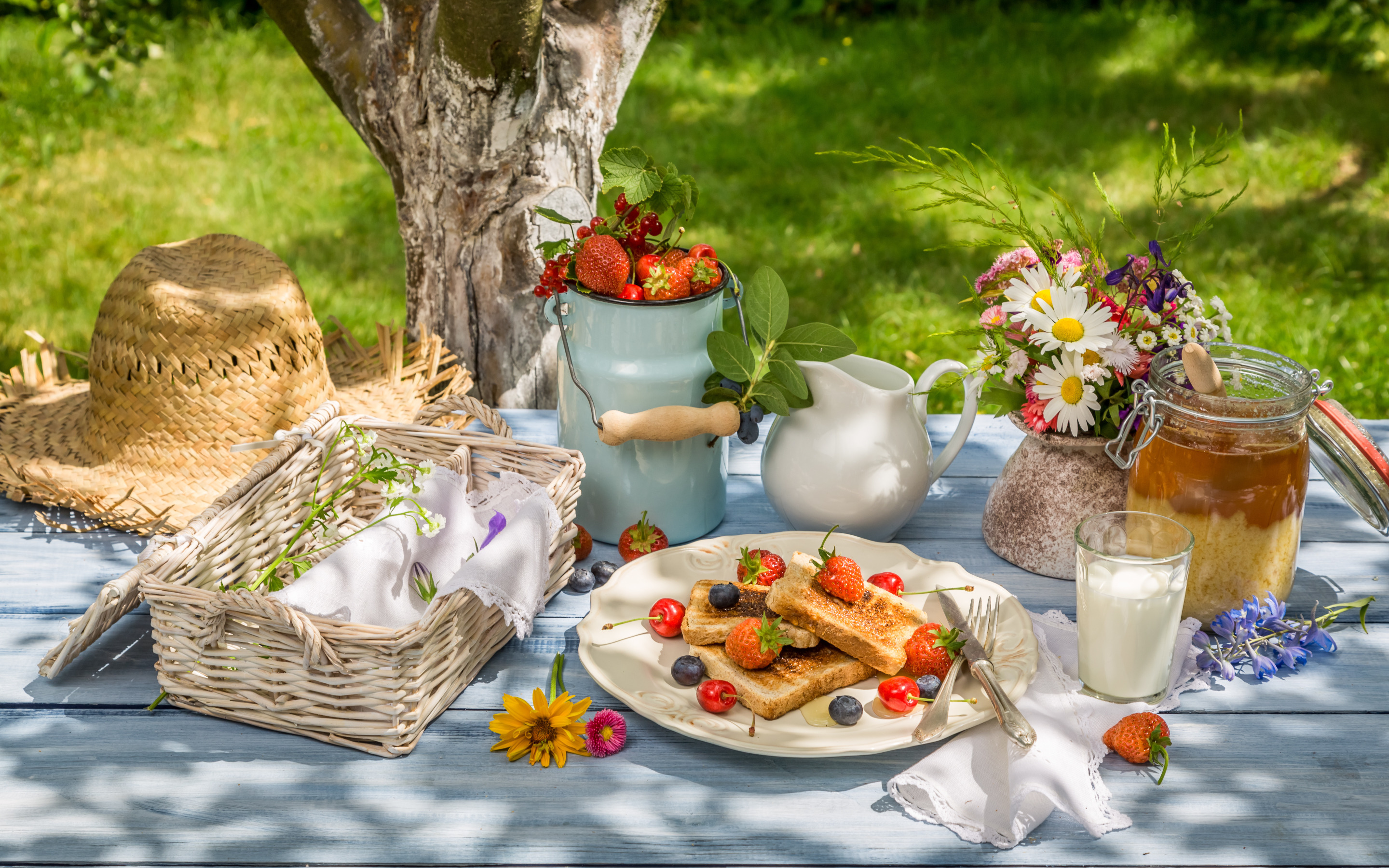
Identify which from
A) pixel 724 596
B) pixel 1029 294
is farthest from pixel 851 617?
pixel 1029 294

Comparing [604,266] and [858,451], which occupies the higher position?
[604,266]

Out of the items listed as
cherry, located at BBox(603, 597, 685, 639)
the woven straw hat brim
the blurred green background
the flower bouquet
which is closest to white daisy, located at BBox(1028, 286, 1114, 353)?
the flower bouquet

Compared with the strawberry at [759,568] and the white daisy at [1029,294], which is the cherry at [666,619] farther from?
the white daisy at [1029,294]

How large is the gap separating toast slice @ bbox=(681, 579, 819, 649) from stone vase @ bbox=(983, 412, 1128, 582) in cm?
39

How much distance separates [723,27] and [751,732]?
4674 millimetres

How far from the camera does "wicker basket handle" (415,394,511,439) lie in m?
1.69

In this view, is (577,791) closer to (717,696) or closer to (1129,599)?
(717,696)

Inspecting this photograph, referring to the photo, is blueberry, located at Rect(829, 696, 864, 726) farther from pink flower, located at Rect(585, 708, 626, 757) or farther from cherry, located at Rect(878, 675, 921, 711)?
pink flower, located at Rect(585, 708, 626, 757)

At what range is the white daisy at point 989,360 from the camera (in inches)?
59.8

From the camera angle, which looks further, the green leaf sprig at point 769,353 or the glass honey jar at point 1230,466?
the green leaf sprig at point 769,353

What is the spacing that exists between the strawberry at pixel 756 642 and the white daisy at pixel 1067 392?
0.46 metres

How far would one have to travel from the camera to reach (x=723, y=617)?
136cm

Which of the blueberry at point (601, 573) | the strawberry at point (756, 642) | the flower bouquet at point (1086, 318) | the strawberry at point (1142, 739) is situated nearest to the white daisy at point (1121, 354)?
the flower bouquet at point (1086, 318)

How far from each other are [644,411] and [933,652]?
1.68 feet
